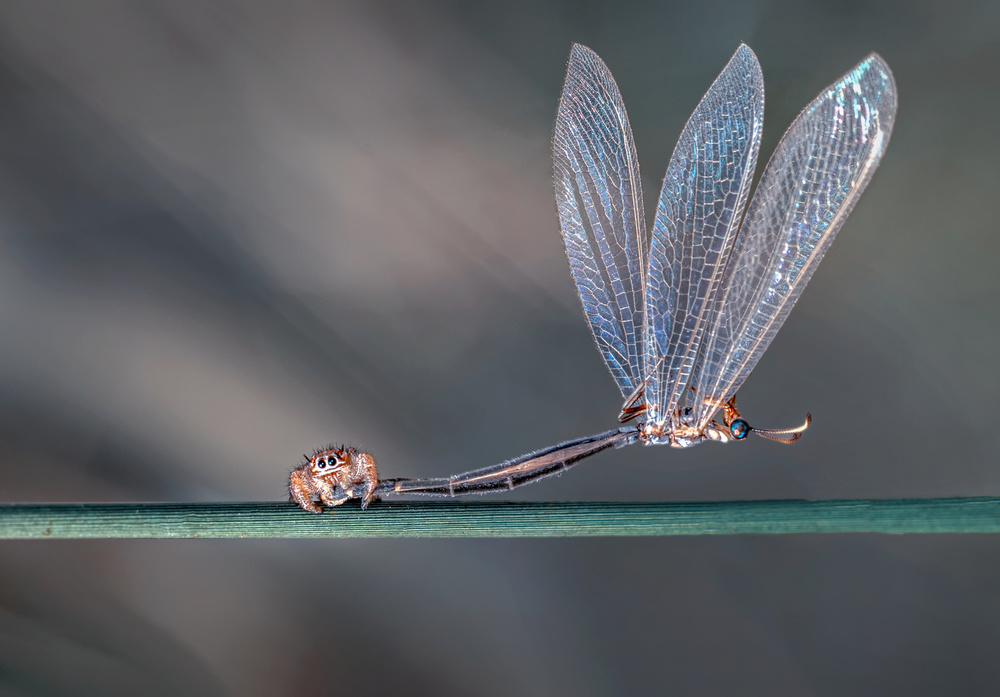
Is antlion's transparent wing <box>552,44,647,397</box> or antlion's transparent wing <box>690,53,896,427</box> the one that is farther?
antlion's transparent wing <box>552,44,647,397</box>

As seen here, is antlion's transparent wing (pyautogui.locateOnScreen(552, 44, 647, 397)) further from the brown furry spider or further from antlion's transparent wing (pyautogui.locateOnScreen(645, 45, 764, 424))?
the brown furry spider

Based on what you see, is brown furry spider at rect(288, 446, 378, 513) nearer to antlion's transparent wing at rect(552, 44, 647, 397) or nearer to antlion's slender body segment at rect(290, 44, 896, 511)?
antlion's slender body segment at rect(290, 44, 896, 511)

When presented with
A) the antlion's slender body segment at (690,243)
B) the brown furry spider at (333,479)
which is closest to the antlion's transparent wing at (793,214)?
the antlion's slender body segment at (690,243)

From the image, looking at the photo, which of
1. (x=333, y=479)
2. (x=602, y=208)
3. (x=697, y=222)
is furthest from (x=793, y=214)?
(x=333, y=479)

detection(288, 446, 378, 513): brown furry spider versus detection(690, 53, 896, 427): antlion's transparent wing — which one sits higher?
detection(690, 53, 896, 427): antlion's transparent wing

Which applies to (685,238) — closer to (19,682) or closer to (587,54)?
(587,54)

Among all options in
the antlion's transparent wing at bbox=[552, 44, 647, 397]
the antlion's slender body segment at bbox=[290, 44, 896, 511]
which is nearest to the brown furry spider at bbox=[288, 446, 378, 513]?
the antlion's slender body segment at bbox=[290, 44, 896, 511]

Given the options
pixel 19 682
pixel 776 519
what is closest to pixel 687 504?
pixel 776 519

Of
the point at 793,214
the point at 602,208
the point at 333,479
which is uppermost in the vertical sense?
the point at 602,208

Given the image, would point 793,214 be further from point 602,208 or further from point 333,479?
point 333,479
